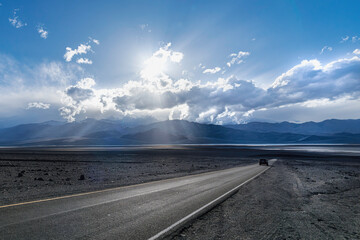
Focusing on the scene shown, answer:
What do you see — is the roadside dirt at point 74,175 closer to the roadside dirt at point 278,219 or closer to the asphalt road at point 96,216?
the asphalt road at point 96,216

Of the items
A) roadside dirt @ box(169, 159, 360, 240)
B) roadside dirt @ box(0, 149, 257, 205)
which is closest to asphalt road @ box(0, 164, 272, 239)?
roadside dirt @ box(169, 159, 360, 240)

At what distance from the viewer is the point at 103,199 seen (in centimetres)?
962

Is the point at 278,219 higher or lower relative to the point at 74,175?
higher

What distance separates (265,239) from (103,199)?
7.03 metres

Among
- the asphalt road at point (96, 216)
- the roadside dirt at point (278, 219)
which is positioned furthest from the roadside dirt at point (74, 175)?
the roadside dirt at point (278, 219)

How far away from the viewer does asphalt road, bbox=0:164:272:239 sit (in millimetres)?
5551

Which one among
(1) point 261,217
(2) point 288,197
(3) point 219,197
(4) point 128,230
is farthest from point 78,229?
(2) point 288,197

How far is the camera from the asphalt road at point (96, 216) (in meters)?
5.55

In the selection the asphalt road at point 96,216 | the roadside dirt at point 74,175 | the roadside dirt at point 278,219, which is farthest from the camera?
the roadside dirt at point 74,175

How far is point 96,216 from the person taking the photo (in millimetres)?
7016

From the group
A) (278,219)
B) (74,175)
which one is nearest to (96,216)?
(278,219)

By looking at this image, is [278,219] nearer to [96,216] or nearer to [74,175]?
[96,216]

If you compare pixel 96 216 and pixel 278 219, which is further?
pixel 278 219

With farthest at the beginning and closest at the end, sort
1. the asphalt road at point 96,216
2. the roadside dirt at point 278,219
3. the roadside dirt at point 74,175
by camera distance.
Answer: the roadside dirt at point 74,175, the roadside dirt at point 278,219, the asphalt road at point 96,216
